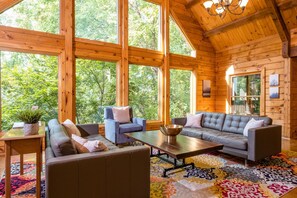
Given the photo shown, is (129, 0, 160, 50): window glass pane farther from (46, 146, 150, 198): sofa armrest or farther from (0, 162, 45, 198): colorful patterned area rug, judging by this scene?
(46, 146, 150, 198): sofa armrest

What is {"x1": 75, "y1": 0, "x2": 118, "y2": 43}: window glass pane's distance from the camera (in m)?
4.77

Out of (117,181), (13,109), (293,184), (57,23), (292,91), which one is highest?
(57,23)

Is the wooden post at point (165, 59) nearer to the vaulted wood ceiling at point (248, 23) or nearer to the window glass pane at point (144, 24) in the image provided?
the window glass pane at point (144, 24)

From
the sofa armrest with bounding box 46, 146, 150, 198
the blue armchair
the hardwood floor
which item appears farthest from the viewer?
the blue armchair

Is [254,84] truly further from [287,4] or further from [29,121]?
[29,121]

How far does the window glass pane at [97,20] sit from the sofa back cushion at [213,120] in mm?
3206

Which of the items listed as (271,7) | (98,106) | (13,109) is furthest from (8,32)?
(271,7)

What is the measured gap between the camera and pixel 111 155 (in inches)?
66.6

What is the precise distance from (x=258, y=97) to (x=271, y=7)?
2.54 metres

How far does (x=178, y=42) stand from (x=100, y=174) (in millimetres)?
5795

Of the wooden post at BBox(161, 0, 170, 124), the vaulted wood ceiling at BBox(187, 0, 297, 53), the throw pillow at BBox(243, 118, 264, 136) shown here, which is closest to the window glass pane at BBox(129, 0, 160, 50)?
the wooden post at BBox(161, 0, 170, 124)

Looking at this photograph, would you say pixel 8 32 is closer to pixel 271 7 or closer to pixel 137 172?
pixel 137 172

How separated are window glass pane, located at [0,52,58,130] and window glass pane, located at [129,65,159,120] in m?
2.06

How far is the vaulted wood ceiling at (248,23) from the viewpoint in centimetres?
483
